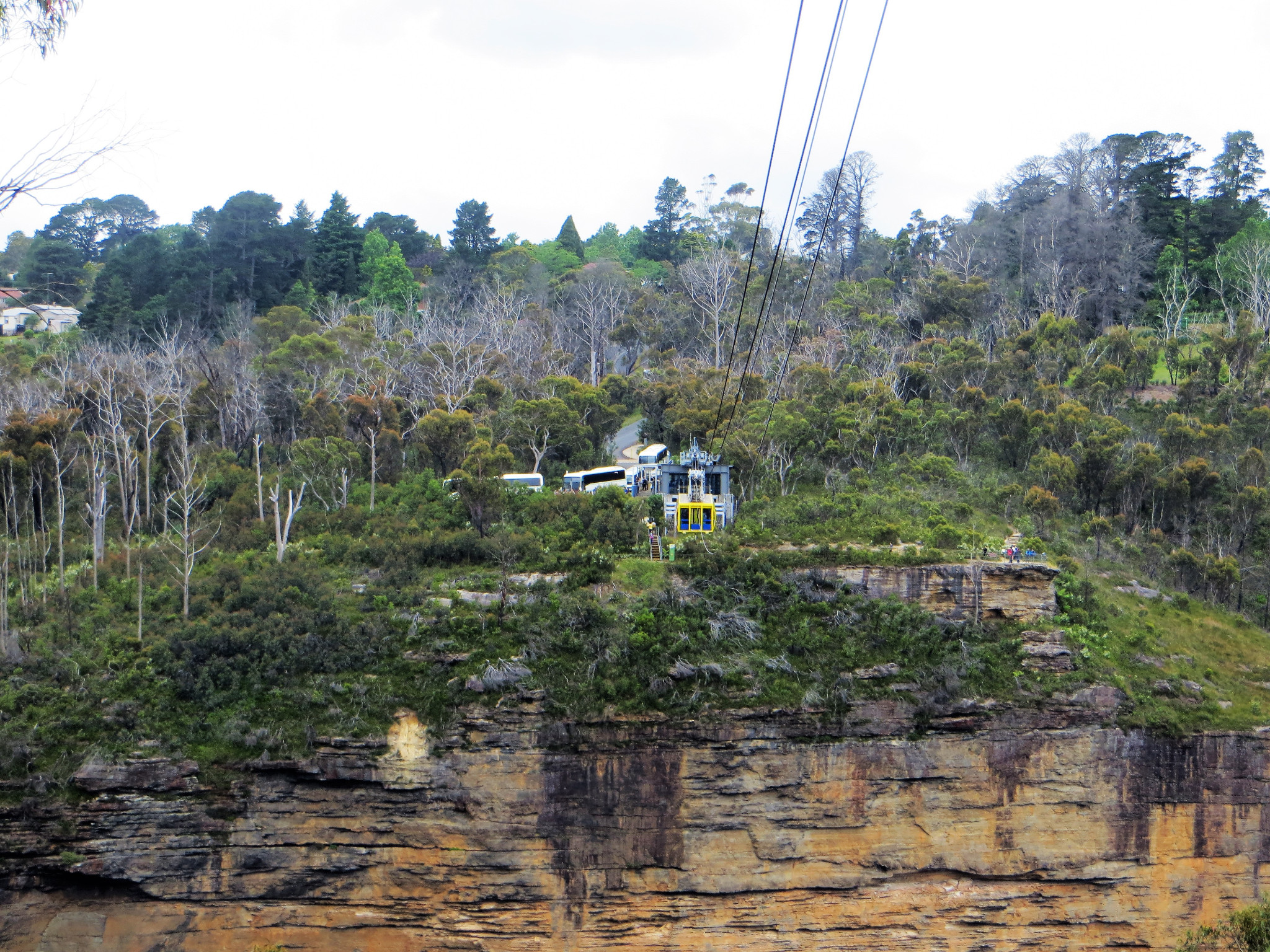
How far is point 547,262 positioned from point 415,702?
1643 inches

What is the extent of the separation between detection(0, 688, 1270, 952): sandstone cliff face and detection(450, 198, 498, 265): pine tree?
4467 centimetres

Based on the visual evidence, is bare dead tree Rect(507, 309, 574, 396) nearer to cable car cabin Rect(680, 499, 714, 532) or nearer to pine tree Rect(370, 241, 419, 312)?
pine tree Rect(370, 241, 419, 312)

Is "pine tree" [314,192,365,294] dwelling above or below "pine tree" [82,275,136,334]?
above

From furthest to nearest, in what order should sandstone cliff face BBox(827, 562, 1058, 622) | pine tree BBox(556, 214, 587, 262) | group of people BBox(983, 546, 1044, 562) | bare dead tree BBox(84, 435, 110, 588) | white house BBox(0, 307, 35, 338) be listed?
pine tree BBox(556, 214, 587, 262)
white house BBox(0, 307, 35, 338)
bare dead tree BBox(84, 435, 110, 588)
group of people BBox(983, 546, 1044, 562)
sandstone cliff face BBox(827, 562, 1058, 622)

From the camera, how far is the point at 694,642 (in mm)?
22500

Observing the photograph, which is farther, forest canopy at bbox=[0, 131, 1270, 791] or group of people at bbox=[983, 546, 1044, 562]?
group of people at bbox=[983, 546, 1044, 562]

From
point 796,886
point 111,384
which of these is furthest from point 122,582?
point 796,886

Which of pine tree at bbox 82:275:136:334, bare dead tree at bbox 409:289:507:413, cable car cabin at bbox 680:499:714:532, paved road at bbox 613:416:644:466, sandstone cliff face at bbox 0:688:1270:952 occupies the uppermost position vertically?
pine tree at bbox 82:275:136:334

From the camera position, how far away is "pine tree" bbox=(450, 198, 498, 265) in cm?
6144

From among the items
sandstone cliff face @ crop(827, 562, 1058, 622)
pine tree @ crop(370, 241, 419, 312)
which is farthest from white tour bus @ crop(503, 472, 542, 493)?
pine tree @ crop(370, 241, 419, 312)

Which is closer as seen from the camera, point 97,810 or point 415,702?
point 97,810

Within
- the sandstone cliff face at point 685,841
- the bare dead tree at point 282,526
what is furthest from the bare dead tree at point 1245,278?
the bare dead tree at point 282,526

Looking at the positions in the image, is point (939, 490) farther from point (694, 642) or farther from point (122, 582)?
point (122, 582)

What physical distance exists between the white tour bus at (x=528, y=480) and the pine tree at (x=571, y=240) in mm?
37210
